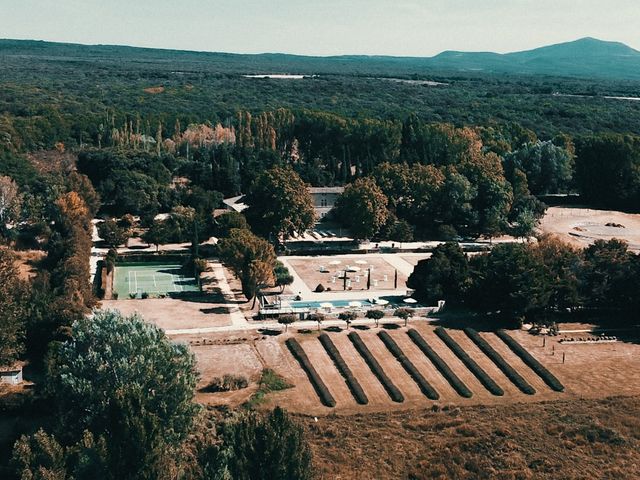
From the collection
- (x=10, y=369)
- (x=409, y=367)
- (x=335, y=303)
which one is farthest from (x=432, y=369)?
(x=10, y=369)

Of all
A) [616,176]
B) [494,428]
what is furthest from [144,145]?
[494,428]

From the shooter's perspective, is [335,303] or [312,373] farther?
[335,303]

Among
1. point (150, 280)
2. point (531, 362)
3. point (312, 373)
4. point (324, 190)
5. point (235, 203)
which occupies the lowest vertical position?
point (150, 280)

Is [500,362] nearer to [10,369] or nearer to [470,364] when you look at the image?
[470,364]

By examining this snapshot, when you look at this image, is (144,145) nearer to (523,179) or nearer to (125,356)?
(523,179)

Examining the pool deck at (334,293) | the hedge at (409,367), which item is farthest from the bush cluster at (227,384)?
the pool deck at (334,293)

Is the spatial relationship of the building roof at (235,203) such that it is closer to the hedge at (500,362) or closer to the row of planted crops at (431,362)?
the row of planted crops at (431,362)

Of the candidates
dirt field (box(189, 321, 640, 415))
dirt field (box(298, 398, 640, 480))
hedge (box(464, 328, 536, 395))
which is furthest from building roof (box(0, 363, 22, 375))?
hedge (box(464, 328, 536, 395))
